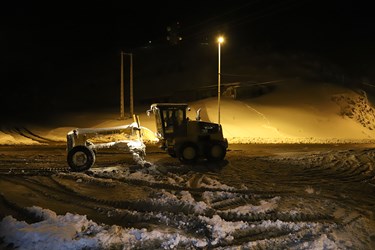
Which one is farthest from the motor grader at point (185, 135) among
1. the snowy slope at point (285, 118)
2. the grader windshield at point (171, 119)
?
the snowy slope at point (285, 118)

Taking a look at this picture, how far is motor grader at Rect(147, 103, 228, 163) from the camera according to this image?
1977 cm

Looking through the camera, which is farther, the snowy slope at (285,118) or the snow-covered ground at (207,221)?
the snowy slope at (285,118)

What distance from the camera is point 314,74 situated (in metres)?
60.9

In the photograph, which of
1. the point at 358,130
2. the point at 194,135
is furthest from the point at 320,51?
the point at 194,135

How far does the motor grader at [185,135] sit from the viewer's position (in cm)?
1977

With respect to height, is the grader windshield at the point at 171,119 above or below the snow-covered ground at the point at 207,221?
above

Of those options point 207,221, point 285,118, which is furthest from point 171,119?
point 285,118

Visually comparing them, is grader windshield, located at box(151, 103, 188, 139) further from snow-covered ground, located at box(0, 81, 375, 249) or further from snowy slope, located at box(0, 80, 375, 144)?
snowy slope, located at box(0, 80, 375, 144)

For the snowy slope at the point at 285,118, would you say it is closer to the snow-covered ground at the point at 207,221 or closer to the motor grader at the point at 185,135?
the motor grader at the point at 185,135

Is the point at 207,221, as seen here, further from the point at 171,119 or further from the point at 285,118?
the point at 285,118

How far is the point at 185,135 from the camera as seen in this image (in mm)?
19969

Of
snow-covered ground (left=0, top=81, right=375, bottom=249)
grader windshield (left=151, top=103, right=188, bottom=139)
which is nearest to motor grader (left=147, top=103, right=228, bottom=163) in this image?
grader windshield (left=151, top=103, right=188, bottom=139)

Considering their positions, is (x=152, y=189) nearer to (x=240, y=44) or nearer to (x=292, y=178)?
(x=292, y=178)

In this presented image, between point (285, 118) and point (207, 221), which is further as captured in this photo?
point (285, 118)
